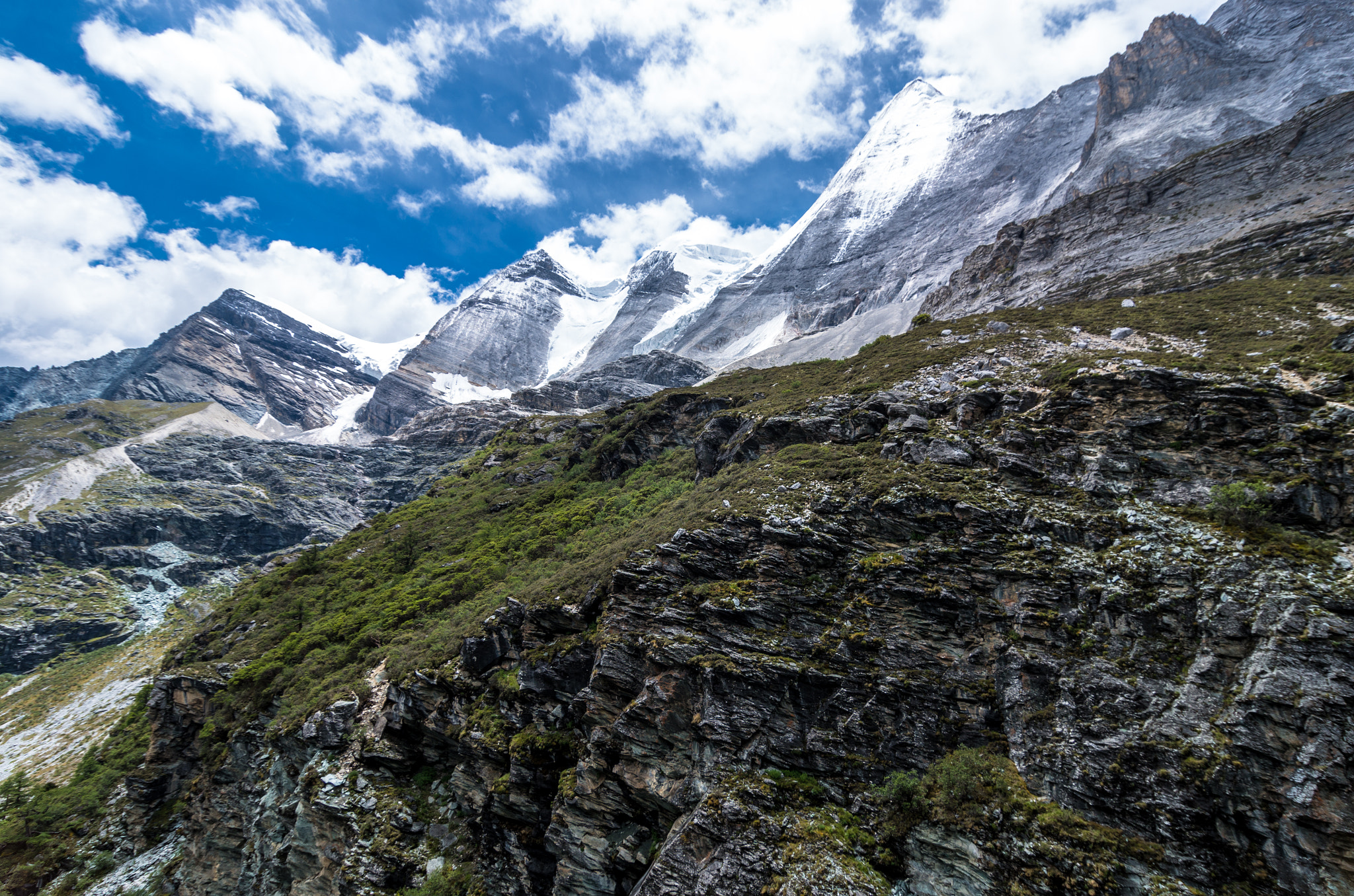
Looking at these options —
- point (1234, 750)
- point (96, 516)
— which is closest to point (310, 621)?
point (1234, 750)

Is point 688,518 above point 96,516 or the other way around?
above

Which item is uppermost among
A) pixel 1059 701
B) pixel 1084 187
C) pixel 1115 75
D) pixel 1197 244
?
pixel 1115 75

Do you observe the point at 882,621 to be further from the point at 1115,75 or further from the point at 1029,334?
the point at 1115,75

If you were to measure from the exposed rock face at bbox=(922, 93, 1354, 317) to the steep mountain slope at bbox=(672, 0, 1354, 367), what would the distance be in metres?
4.54

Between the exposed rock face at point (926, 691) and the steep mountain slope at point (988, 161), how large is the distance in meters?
46.5

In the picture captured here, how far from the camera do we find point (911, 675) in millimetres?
14711

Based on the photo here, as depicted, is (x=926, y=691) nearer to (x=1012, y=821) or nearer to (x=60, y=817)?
(x=1012, y=821)

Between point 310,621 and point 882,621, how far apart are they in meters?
40.0

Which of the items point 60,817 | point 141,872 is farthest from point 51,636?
point 141,872

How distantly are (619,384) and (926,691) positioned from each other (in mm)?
132361

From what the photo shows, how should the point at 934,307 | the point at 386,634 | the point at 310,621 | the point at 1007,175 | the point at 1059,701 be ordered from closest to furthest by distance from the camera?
1. the point at 1059,701
2. the point at 386,634
3. the point at 310,621
4. the point at 934,307
5. the point at 1007,175

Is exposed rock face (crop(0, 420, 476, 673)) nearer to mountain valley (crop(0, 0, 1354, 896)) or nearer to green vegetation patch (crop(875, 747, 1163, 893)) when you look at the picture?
mountain valley (crop(0, 0, 1354, 896))

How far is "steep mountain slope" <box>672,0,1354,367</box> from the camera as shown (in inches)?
3056

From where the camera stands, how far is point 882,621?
1602 cm
